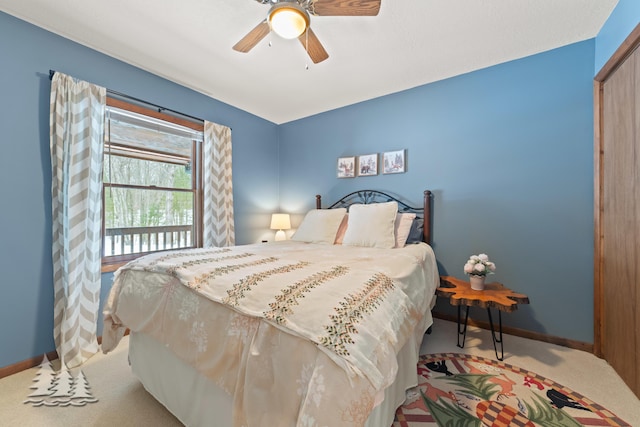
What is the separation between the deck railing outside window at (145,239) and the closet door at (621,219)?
13.1 feet

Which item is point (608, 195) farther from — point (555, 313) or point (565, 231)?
point (555, 313)

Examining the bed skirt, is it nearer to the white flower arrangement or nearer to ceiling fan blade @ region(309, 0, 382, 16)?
the white flower arrangement

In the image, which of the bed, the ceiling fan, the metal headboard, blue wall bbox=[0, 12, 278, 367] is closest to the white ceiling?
blue wall bbox=[0, 12, 278, 367]

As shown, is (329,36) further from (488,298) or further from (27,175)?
(27,175)

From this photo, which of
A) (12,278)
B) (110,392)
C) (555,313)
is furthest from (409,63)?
(12,278)

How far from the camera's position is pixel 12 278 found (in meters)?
1.93

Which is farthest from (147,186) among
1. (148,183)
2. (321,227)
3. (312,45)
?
(312,45)

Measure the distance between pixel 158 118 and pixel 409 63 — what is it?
267cm


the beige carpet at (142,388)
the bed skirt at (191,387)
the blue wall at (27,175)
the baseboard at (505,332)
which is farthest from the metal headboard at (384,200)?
the blue wall at (27,175)

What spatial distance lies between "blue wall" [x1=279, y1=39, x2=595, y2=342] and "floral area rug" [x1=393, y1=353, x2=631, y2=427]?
878mm

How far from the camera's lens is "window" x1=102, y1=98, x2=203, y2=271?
2.57 metres

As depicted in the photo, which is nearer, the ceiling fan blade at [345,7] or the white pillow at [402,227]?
the ceiling fan blade at [345,7]

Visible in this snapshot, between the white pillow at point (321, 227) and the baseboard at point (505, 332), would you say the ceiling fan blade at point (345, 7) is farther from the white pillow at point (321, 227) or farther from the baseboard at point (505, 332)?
the baseboard at point (505, 332)

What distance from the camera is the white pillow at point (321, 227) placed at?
2953mm
